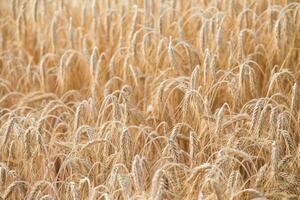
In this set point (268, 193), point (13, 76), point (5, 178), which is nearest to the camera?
point (268, 193)

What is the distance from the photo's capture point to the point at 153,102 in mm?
3473

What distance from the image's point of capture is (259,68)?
3.60m

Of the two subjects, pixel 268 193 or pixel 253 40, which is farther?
pixel 253 40

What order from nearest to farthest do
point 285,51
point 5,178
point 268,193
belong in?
point 268,193 → point 5,178 → point 285,51

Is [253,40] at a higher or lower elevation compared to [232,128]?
higher

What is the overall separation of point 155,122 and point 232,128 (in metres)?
0.41

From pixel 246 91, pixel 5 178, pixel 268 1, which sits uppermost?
pixel 268 1

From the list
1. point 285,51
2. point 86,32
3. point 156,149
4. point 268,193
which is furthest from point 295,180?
point 86,32

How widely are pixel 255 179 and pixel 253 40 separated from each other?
3.35 feet

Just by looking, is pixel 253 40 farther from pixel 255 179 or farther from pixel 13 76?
pixel 13 76

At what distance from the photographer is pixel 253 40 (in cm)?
373

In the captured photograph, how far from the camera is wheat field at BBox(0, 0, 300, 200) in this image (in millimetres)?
2904

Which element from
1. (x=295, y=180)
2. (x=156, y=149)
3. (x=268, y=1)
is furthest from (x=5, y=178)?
(x=268, y=1)

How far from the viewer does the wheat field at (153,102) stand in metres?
2.90
